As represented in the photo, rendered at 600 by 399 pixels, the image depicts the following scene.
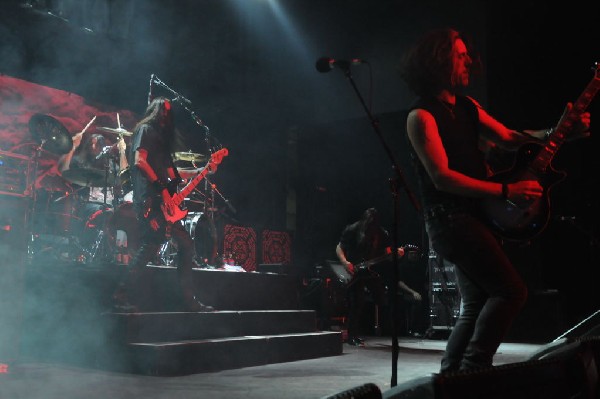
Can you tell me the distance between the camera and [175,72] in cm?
1030

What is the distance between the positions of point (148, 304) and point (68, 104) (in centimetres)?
508

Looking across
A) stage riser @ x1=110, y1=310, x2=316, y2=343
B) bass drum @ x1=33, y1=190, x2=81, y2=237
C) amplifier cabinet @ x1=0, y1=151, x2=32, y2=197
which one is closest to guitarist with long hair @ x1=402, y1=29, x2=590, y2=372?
stage riser @ x1=110, y1=310, x2=316, y2=343

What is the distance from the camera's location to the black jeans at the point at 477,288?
2260mm

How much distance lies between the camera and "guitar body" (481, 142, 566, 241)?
8.05 feet

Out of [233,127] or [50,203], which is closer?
[50,203]

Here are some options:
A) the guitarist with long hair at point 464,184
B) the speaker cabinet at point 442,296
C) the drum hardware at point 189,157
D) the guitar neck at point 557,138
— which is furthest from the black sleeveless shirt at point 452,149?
the speaker cabinet at point 442,296

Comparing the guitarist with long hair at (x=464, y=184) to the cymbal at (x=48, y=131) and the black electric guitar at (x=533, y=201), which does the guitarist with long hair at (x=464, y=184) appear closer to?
the black electric guitar at (x=533, y=201)

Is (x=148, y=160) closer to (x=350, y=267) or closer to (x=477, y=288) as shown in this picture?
(x=477, y=288)

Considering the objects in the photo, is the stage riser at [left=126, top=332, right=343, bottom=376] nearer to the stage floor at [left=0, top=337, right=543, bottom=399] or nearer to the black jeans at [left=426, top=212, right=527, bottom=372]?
the stage floor at [left=0, top=337, right=543, bottom=399]

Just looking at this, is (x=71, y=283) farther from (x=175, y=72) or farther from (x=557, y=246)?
(x=557, y=246)

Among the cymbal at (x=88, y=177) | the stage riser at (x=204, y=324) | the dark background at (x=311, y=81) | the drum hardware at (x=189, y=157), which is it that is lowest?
the stage riser at (x=204, y=324)

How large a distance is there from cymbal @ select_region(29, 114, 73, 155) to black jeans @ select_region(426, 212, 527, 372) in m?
6.52

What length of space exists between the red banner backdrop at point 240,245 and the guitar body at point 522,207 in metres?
8.18

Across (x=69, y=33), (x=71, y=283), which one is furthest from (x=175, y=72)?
(x=71, y=283)
